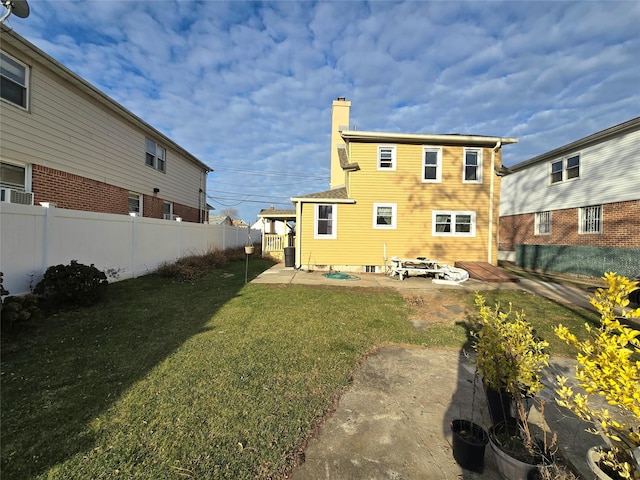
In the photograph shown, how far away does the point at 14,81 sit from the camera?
709cm

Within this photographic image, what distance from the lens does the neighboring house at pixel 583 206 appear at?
11438 mm

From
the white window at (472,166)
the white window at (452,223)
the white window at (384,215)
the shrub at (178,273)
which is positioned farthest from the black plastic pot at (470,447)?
the white window at (472,166)

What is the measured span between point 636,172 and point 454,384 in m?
14.3

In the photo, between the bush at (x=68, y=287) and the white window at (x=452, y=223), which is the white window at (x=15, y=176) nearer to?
the bush at (x=68, y=287)

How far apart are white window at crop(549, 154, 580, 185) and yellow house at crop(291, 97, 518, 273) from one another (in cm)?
481

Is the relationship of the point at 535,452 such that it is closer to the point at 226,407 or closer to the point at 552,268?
the point at 226,407

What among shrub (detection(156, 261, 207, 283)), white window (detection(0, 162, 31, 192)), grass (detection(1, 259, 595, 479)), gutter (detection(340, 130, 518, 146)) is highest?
gutter (detection(340, 130, 518, 146))

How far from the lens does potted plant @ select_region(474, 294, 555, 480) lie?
6.95 feet

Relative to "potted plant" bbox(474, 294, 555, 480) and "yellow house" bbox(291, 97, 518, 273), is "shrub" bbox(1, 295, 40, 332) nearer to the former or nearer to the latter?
Answer: "potted plant" bbox(474, 294, 555, 480)

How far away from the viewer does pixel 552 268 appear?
13898 mm

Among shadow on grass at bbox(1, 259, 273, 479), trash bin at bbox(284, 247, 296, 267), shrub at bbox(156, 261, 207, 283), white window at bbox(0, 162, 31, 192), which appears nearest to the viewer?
shadow on grass at bbox(1, 259, 273, 479)

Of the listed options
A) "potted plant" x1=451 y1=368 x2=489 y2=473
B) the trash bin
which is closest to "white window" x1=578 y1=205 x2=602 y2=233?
the trash bin

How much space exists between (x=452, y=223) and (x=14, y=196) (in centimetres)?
1492

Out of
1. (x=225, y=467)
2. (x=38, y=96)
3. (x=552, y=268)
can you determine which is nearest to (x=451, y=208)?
(x=552, y=268)
